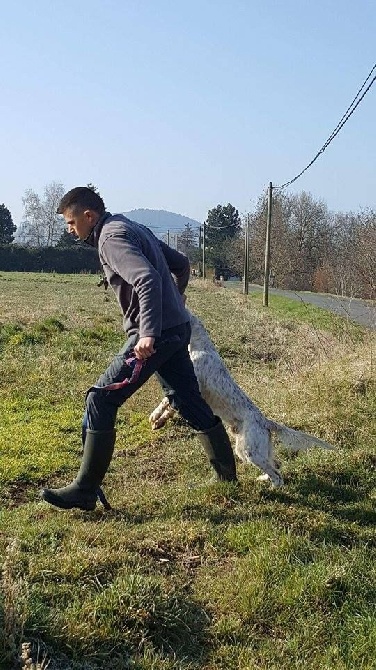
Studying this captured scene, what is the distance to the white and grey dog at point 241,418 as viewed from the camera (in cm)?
535

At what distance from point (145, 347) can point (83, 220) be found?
1005 millimetres

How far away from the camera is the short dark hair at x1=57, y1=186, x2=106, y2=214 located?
4496 mm

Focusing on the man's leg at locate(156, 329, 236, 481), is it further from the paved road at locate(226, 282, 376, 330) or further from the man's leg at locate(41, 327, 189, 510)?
the paved road at locate(226, 282, 376, 330)

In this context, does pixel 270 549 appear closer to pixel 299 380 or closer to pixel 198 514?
pixel 198 514

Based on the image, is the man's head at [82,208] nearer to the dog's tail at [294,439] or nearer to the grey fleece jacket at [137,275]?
the grey fleece jacket at [137,275]

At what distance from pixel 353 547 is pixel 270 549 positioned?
0.57 m

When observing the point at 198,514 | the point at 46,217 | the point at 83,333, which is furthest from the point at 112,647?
the point at 46,217

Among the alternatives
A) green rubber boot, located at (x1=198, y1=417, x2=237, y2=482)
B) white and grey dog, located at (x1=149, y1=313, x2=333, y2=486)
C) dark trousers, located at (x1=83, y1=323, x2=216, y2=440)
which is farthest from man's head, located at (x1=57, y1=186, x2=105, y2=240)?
white and grey dog, located at (x1=149, y1=313, x2=333, y2=486)

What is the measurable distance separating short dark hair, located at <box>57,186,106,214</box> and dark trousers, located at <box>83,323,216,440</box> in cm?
92

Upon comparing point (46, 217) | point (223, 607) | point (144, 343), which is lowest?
point (223, 607)

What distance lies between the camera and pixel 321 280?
1590 inches

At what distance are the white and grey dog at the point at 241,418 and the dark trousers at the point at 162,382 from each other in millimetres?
476

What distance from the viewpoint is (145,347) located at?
4.19m

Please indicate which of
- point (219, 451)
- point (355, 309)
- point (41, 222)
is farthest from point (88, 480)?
point (41, 222)
